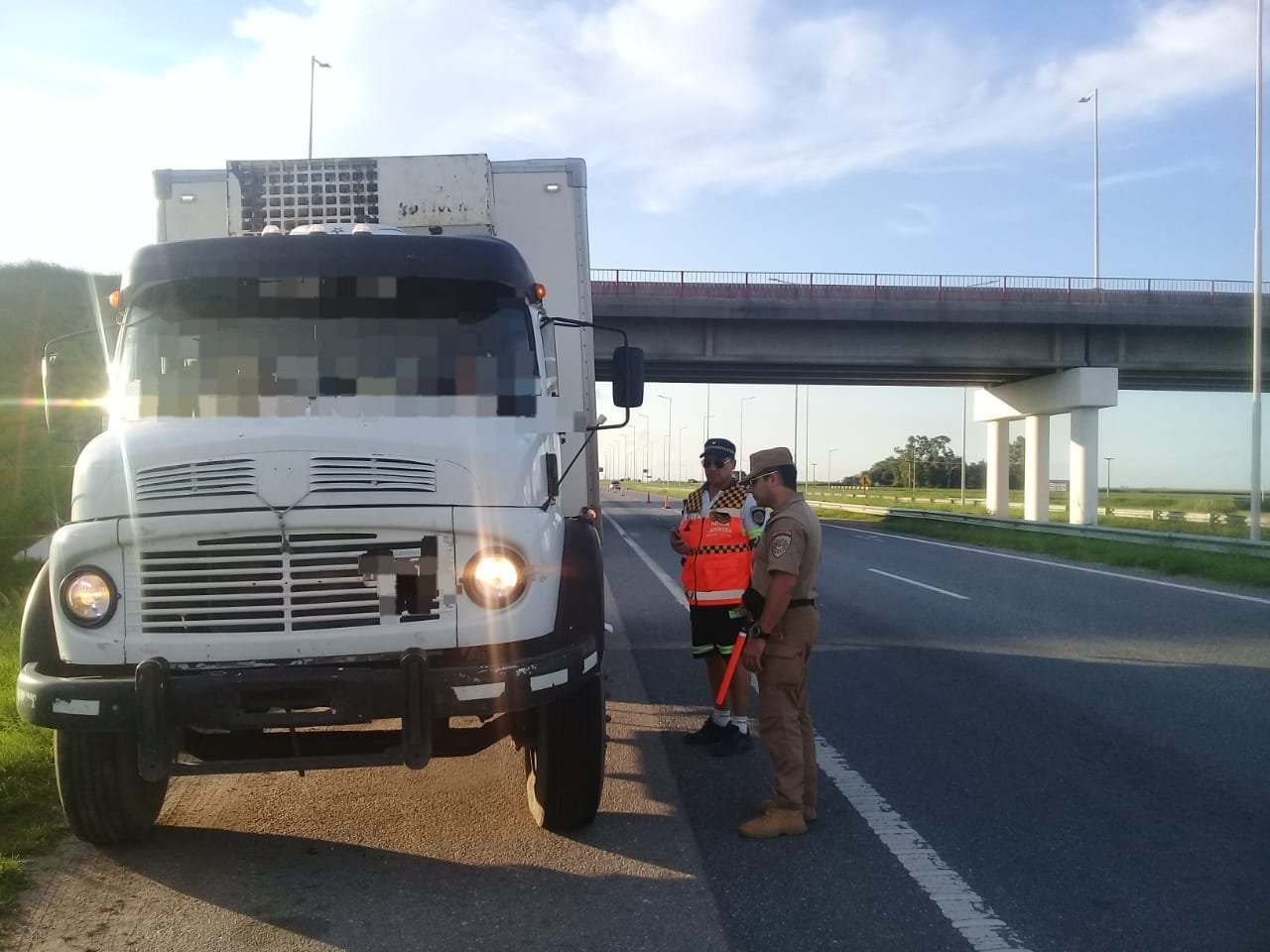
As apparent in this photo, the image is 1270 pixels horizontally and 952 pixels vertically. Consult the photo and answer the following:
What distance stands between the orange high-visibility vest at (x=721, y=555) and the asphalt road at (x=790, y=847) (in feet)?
3.18

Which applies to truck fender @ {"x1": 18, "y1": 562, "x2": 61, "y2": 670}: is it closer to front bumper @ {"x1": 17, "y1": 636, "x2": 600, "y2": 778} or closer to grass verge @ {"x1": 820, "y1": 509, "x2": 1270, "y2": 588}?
front bumper @ {"x1": 17, "y1": 636, "x2": 600, "y2": 778}

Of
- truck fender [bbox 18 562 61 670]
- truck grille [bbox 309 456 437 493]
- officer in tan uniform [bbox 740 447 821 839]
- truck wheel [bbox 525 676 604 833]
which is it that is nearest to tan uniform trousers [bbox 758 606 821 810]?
officer in tan uniform [bbox 740 447 821 839]

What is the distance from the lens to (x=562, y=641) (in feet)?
14.8

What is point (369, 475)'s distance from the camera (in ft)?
13.9

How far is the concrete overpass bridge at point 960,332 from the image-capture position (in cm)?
3027

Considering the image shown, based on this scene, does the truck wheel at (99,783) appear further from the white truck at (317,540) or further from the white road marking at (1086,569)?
the white road marking at (1086,569)

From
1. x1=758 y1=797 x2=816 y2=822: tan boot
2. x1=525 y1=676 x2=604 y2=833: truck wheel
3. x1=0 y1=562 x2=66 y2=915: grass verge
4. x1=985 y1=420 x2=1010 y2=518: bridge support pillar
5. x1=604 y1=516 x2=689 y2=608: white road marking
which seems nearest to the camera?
x1=0 y1=562 x2=66 y2=915: grass verge

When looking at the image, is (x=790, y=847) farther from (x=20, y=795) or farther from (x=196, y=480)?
(x=20, y=795)

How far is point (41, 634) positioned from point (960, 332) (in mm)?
30328

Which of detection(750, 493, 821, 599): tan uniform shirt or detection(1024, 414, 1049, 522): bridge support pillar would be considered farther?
detection(1024, 414, 1049, 522): bridge support pillar

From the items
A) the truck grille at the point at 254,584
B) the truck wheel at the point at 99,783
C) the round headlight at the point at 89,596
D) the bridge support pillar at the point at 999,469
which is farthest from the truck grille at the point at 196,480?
the bridge support pillar at the point at 999,469

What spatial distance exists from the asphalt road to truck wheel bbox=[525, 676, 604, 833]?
164 millimetres

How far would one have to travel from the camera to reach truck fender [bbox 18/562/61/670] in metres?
4.29

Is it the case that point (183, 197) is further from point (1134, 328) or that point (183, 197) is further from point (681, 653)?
point (1134, 328)
